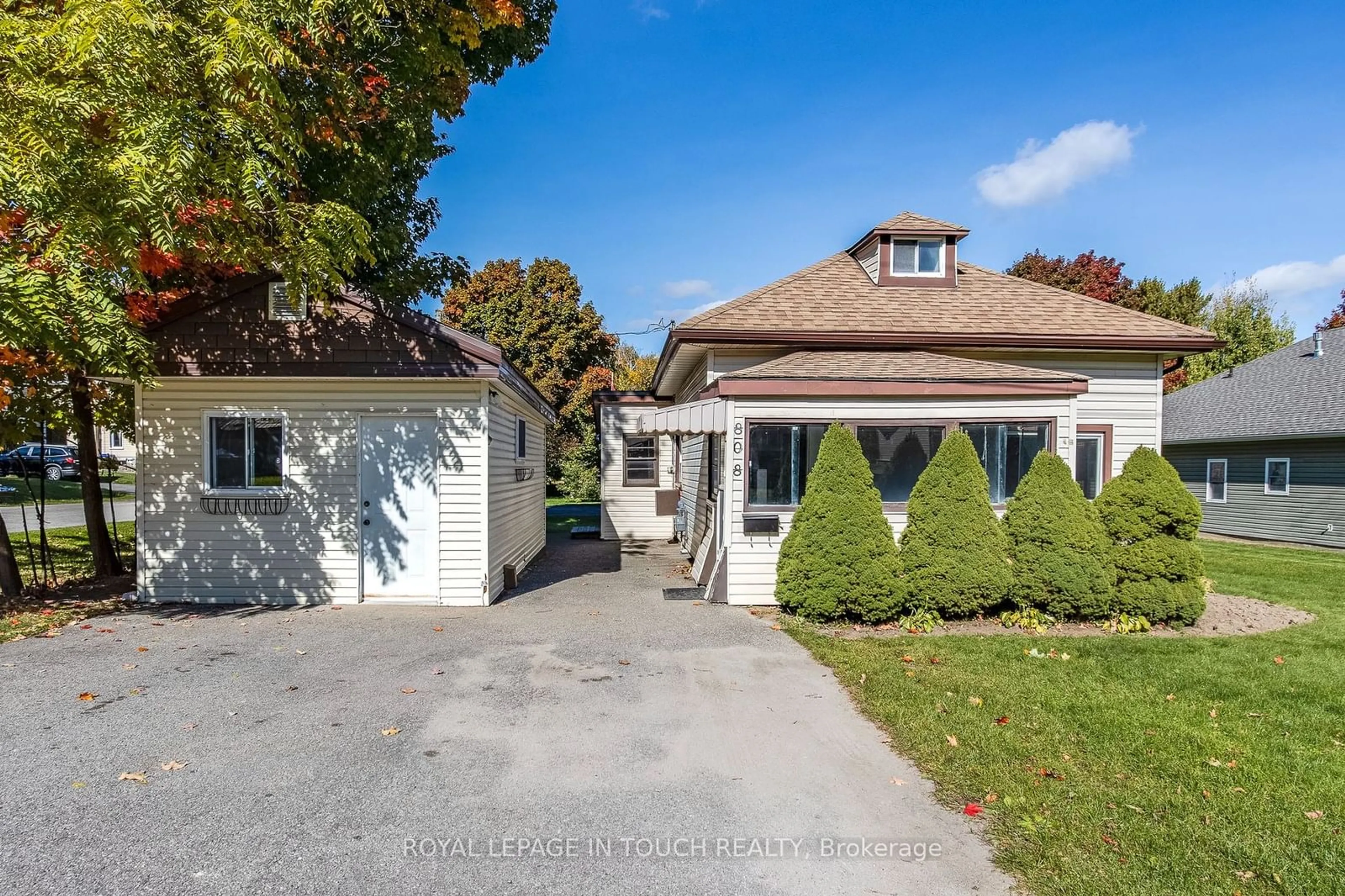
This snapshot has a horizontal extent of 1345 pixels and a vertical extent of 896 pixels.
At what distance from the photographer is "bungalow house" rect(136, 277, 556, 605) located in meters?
8.70

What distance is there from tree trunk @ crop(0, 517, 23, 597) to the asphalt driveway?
9.42 ft

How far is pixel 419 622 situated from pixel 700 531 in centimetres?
547

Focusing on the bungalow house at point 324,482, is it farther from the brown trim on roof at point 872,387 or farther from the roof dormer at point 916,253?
the roof dormer at point 916,253

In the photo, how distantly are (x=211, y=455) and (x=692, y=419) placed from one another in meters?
6.44

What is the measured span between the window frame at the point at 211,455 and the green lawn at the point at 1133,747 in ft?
22.3

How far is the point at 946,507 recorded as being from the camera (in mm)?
7957

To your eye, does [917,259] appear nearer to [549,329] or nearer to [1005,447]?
[1005,447]

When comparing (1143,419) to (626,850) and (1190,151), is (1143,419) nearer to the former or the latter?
(1190,151)

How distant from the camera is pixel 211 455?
8742mm

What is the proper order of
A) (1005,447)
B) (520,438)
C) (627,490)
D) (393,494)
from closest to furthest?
1. (393,494)
2. (1005,447)
3. (520,438)
4. (627,490)

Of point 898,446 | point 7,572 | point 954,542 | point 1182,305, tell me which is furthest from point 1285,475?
point 7,572

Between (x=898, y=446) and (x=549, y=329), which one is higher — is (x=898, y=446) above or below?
below

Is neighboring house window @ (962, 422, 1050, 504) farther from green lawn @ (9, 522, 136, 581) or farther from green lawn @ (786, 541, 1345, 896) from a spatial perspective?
green lawn @ (9, 522, 136, 581)

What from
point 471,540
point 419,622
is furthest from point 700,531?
point 419,622
